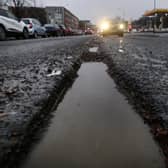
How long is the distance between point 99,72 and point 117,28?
26706 mm

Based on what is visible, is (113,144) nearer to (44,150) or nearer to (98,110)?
(44,150)

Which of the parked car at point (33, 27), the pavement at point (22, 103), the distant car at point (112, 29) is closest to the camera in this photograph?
the pavement at point (22, 103)

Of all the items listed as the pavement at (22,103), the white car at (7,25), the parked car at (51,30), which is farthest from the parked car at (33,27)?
the pavement at (22,103)

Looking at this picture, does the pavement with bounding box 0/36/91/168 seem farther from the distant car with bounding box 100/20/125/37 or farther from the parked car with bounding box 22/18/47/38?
the distant car with bounding box 100/20/125/37

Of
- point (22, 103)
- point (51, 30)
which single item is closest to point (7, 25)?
point (22, 103)

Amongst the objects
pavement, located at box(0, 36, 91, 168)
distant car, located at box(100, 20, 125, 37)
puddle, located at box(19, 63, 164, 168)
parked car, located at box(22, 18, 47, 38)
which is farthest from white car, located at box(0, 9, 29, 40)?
distant car, located at box(100, 20, 125, 37)

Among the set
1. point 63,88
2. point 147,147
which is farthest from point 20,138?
point 63,88

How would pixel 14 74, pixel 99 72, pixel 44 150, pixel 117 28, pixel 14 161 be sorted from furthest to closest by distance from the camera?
pixel 117 28 < pixel 99 72 < pixel 14 74 < pixel 44 150 < pixel 14 161

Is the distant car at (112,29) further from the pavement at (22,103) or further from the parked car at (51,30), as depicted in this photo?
the pavement at (22,103)

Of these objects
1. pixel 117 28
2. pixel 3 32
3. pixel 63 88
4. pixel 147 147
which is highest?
pixel 117 28

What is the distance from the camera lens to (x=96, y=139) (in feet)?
5.02

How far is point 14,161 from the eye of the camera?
4.13ft

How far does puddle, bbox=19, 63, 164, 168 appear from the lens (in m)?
1.29

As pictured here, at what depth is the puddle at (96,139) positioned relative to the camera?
4.23ft
